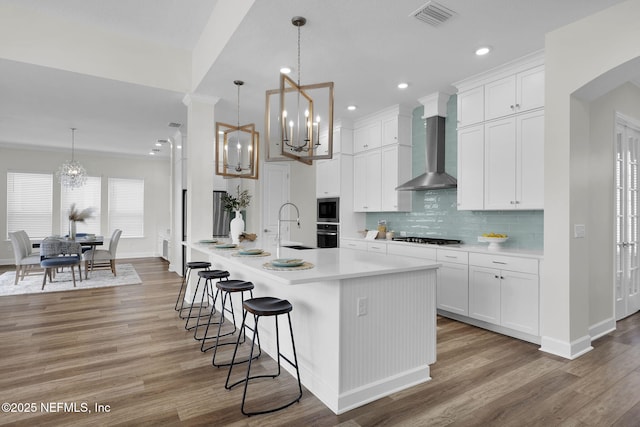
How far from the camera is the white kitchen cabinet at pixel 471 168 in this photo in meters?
4.17

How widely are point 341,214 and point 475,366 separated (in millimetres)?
3409

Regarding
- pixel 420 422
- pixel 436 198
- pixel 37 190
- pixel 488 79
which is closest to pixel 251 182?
pixel 436 198

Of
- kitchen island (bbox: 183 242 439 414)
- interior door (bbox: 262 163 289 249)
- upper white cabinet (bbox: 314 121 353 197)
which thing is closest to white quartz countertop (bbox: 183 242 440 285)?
kitchen island (bbox: 183 242 439 414)

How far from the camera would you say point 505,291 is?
3.57 m

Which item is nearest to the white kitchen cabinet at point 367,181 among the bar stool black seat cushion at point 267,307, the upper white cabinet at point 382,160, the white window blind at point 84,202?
the upper white cabinet at point 382,160

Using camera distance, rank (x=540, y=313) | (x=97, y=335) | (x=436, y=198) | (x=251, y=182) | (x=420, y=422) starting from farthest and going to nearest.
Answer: (x=251, y=182)
(x=436, y=198)
(x=97, y=335)
(x=540, y=313)
(x=420, y=422)

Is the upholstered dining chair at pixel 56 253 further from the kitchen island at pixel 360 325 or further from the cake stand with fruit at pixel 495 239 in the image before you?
the cake stand with fruit at pixel 495 239

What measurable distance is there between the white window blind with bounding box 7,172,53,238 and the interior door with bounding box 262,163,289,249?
570 centimetres

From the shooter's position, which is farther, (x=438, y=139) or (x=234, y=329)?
(x=438, y=139)

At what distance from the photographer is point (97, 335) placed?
12.0 feet

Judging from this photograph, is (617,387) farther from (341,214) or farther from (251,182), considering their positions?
(251,182)

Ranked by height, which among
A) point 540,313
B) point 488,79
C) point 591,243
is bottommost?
point 540,313

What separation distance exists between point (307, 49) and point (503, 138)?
7.69 feet

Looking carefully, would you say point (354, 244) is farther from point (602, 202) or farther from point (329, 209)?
point (602, 202)
